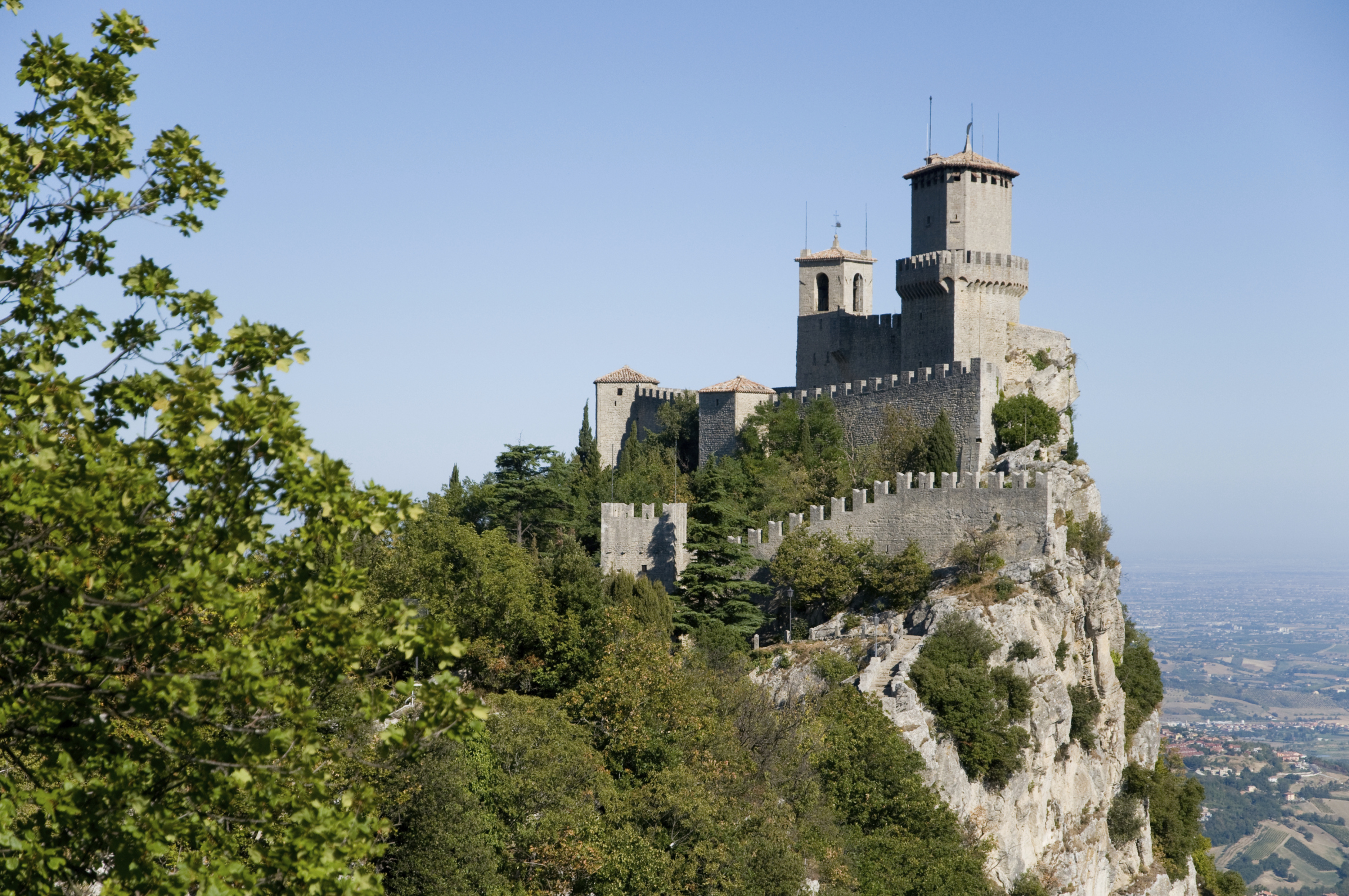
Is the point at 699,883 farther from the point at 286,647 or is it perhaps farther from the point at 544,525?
the point at 544,525

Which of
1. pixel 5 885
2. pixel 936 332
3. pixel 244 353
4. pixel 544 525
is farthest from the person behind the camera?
pixel 936 332

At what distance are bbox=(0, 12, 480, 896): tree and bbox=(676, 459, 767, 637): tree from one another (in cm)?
2895

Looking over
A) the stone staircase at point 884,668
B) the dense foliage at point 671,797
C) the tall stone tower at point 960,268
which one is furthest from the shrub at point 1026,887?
the tall stone tower at point 960,268

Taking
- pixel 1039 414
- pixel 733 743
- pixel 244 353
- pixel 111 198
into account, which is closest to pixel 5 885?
pixel 244 353

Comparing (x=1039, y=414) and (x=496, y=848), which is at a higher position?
(x=1039, y=414)

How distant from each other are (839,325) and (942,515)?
1771 cm

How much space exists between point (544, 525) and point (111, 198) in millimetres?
35019

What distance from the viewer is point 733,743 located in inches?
1249

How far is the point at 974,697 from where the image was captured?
125 ft

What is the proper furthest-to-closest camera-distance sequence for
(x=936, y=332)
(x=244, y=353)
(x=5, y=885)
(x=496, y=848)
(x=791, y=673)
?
(x=936, y=332)
(x=791, y=673)
(x=496, y=848)
(x=244, y=353)
(x=5, y=885)

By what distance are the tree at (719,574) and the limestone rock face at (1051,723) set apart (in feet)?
15.7

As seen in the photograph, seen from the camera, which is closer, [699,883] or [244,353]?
[244,353]

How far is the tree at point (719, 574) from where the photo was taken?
41.6 m

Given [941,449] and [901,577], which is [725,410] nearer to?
[941,449]
